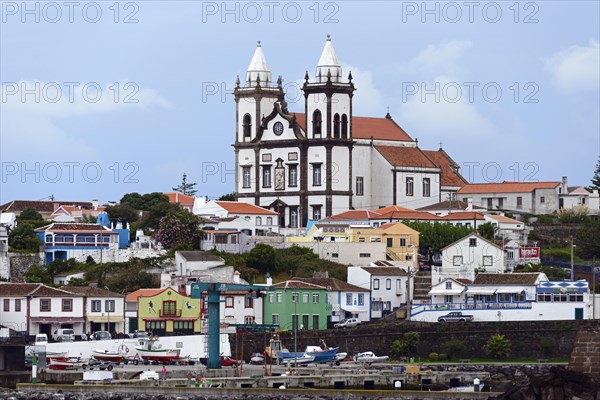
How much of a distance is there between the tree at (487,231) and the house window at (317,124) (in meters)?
11.0

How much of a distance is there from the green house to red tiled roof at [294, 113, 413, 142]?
979 inches

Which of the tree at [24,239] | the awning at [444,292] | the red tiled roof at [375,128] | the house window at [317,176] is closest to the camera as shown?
the awning at [444,292]

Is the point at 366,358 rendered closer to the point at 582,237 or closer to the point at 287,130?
the point at 582,237

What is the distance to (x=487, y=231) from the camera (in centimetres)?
9844

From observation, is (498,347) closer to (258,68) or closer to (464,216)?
(464,216)

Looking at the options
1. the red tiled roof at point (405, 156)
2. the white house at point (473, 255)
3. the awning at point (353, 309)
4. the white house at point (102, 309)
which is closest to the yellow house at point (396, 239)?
the white house at point (473, 255)

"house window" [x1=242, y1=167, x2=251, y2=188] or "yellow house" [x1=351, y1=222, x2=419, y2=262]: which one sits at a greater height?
"house window" [x1=242, y1=167, x2=251, y2=188]

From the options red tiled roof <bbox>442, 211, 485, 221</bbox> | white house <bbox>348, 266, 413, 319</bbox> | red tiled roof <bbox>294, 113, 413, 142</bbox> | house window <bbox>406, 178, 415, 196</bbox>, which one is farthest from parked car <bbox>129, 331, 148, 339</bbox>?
house window <bbox>406, 178, 415, 196</bbox>

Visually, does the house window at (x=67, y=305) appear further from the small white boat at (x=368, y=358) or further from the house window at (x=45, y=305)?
the small white boat at (x=368, y=358)

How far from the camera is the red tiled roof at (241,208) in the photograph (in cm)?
9994

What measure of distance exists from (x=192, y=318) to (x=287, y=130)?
28.0m

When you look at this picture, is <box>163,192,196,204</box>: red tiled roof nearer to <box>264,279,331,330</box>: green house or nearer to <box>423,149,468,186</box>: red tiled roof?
<box>423,149,468,186</box>: red tiled roof

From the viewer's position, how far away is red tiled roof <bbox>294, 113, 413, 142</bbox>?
108 metres

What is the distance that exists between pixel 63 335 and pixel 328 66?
32.7m
